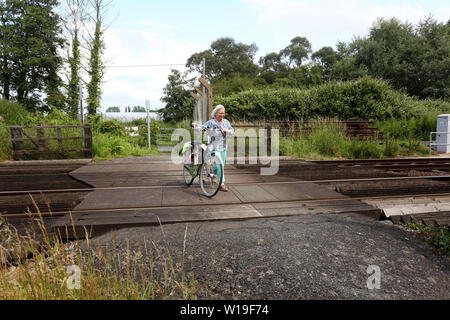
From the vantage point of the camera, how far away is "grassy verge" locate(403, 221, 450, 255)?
332 centimetres

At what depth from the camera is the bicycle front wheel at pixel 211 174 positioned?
529cm

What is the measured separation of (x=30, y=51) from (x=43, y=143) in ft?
73.6

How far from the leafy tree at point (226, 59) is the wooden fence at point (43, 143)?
138 ft

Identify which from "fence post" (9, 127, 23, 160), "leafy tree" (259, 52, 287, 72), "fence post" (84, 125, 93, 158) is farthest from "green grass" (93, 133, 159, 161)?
"leafy tree" (259, 52, 287, 72)

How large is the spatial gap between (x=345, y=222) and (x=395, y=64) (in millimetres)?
30832

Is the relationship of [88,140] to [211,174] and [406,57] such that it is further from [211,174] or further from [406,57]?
[406,57]

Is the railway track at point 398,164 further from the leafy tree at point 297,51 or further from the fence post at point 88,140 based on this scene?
the leafy tree at point 297,51

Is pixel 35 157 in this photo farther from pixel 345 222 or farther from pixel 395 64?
pixel 395 64

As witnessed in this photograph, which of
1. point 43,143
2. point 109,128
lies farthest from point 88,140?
point 109,128

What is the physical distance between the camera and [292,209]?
4664 millimetres

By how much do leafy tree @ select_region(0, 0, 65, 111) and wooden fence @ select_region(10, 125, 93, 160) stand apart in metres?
18.4

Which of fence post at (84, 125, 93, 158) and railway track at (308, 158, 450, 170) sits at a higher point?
fence post at (84, 125, 93, 158)

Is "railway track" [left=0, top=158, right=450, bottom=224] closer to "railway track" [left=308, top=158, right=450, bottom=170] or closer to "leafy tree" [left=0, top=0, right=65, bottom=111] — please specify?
"railway track" [left=308, top=158, right=450, bottom=170]

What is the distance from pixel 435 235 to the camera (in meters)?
3.54
